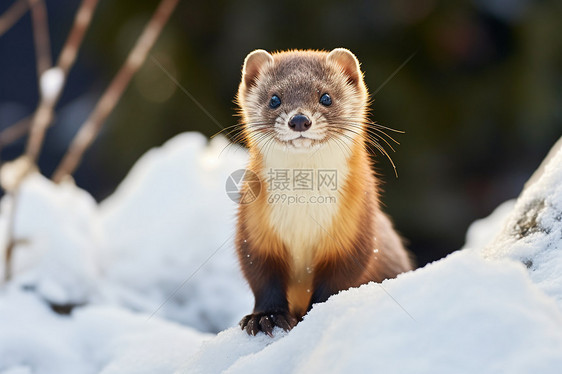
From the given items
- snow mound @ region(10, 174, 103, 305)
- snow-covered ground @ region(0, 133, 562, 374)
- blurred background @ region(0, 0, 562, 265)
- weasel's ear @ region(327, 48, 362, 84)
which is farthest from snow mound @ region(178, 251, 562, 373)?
blurred background @ region(0, 0, 562, 265)

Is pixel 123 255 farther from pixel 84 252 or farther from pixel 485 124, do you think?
pixel 485 124

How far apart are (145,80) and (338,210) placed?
3153 millimetres

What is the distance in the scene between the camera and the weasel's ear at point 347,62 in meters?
1.76

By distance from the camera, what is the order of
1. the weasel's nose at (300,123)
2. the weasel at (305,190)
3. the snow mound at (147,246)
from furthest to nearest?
1. the snow mound at (147,246)
2. the weasel at (305,190)
3. the weasel's nose at (300,123)

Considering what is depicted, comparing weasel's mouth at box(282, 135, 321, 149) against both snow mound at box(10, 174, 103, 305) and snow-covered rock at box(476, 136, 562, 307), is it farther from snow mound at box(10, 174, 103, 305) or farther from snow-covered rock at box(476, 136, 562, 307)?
snow mound at box(10, 174, 103, 305)

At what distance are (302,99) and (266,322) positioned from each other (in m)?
0.52

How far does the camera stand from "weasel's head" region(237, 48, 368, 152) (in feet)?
5.27

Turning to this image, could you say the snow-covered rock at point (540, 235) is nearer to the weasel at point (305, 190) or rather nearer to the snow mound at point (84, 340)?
the weasel at point (305, 190)

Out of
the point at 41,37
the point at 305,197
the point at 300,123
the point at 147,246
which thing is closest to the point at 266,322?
the point at 305,197

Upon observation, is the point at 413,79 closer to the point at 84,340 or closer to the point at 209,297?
the point at 209,297

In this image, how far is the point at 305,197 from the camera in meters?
1.73

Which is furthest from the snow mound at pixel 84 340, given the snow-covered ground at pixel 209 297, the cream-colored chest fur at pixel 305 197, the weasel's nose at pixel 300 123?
the weasel's nose at pixel 300 123

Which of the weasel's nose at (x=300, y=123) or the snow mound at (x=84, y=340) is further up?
the weasel's nose at (x=300, y=123)

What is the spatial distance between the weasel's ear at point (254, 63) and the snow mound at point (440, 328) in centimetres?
77
